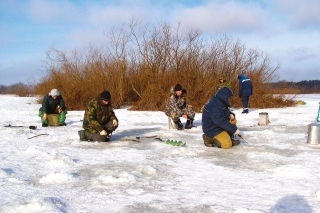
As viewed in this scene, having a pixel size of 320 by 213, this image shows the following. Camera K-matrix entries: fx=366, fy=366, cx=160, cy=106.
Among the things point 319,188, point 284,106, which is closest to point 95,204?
point 319,188

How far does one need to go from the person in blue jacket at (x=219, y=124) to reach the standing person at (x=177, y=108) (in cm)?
239

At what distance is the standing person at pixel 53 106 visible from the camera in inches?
405

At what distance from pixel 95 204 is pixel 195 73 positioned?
1411 centimetres

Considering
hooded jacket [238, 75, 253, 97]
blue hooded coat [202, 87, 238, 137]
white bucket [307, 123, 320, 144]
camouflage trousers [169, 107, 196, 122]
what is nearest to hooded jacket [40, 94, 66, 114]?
camouflage trousers [169, 107, 196, 122]

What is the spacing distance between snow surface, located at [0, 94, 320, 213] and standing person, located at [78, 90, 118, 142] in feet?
0.87

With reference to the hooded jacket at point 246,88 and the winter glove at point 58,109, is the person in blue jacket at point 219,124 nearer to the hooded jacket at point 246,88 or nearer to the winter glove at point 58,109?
the winter glove at point 58,109

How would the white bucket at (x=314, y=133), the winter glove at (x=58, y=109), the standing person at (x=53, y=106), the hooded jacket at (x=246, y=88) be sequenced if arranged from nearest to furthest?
1. the white bucket at (x=314, y=133)
2. the standing person at (x=53, y=106)
3. the winter glove at (x=58, y=109)
4. the hooded jacket at (x=246, y=88)

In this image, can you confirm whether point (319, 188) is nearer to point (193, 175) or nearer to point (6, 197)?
point (193, 175)

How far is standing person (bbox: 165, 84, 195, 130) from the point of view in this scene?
31.3 feet

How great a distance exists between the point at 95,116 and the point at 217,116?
99.5 inches

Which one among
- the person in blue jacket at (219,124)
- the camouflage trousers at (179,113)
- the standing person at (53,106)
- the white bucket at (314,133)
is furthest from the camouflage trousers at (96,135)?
the white bucket at (314,133)

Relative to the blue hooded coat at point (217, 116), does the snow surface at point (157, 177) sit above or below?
below

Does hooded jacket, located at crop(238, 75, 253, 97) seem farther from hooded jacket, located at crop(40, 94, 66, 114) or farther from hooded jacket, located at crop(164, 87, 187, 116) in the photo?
hooded jacket, located at crop(40, 94, 66, 114)

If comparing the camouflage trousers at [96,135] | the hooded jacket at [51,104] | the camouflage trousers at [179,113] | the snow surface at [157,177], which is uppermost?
the hooded jacket at [51,104]
